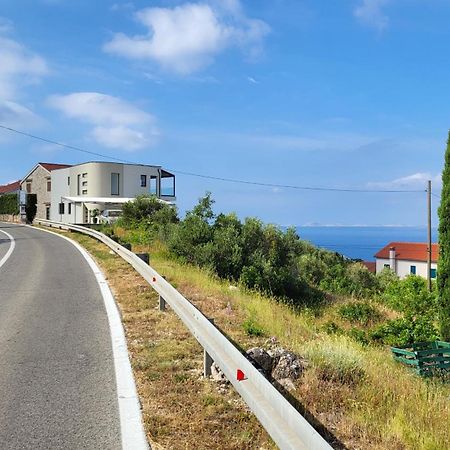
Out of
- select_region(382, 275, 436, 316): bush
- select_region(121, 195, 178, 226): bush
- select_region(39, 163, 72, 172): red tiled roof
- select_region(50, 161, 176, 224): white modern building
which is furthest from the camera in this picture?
select_region(39, 163, 72, 172): red tiled roof

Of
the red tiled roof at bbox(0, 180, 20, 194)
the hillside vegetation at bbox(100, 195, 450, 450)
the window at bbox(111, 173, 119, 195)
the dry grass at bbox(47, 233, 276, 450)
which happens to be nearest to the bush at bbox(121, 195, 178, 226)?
the hillside vegetation at bbox(100, 195, 450, 450)

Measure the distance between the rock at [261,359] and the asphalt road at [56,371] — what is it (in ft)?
4.72

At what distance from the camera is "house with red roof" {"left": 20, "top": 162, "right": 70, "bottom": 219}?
61344 millimetres

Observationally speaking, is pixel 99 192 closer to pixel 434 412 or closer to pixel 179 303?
pixel 179 303

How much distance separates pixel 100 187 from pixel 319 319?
4115cm

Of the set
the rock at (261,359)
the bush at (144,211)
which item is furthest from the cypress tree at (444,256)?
the bush at (144,211)

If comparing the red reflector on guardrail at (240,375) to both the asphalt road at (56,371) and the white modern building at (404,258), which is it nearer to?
the asphalt road at (56,371)

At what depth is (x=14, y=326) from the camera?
7.61 m

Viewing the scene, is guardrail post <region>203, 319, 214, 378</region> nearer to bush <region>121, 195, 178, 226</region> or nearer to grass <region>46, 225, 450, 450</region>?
grass <region>46, 225, 450, 450</region>

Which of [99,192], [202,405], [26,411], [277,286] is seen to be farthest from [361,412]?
[99,192]

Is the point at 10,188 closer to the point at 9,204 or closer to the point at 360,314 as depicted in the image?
the point at 9,204

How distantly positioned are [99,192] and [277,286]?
121 ft

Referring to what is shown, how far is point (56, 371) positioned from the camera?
5449 millimetres

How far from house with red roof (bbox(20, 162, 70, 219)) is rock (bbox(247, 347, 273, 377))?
196 feet
